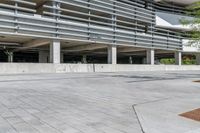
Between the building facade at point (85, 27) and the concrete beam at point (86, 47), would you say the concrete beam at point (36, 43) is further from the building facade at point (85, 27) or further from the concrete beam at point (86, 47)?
the concrete beam at point (86, 47)

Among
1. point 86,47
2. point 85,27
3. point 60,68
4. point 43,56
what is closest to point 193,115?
point 60,68

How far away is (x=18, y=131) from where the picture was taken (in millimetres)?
5191

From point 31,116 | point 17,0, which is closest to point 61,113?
point 31,116

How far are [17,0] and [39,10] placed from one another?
7.15 metres

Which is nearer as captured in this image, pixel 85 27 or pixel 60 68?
pixel 60 68

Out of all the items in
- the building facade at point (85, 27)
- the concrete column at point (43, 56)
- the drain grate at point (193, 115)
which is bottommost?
the drain grate at point (193, 115)

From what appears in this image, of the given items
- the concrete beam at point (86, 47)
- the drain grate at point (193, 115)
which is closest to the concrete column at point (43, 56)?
the concrete beam at point (86, 47)

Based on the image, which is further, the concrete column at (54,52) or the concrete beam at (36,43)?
the concrete beam at (36,43)

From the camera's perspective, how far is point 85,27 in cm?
3494

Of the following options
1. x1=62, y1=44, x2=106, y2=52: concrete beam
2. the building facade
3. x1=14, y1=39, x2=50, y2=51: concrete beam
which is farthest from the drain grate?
x1=62, y1=44, x2=106, y2=52: concrete beam

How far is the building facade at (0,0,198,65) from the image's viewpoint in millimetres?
29127

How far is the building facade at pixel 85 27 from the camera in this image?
29127 mm

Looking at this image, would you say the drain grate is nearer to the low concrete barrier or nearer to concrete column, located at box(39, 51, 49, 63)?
the low concrete barrier

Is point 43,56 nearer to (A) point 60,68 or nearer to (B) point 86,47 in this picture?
(B) point 86,47
